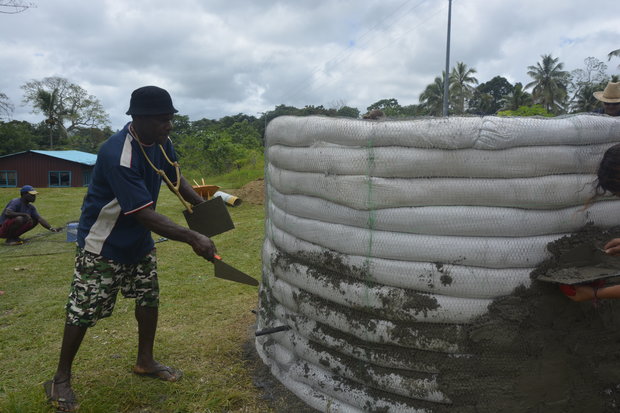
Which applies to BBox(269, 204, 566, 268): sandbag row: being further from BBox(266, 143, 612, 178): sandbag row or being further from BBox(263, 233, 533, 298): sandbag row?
BBox(266, 143, 612, 178): sandbag row

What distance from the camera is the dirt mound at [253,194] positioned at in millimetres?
11819

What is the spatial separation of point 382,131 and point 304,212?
632mm

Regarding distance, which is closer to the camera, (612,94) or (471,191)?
(471,191)

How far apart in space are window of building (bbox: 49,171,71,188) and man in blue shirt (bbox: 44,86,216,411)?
1004 inches

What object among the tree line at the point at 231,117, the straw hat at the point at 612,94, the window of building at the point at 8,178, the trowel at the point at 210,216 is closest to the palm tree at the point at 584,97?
the tree line at the point at 231,117

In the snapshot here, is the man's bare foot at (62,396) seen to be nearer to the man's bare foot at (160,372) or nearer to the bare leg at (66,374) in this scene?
the bare leg at (66,374)

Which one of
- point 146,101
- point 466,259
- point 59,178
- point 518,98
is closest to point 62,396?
point 146,101

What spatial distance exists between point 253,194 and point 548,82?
124 feet

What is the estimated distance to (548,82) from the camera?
4034 cm

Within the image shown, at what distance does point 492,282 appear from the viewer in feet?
6.25

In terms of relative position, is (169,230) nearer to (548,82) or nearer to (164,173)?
(164,173)

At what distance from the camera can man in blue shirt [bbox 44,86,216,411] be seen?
2.19 meters

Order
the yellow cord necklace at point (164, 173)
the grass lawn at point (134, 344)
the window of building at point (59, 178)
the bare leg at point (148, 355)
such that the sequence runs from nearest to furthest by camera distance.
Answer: the yellow cord necklace at point (164, 173)
the grass lawn at point (134, 344)
the bare leg at point (148, 355)
the window of building at point (59, 178)

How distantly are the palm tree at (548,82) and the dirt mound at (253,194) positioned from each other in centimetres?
3398
